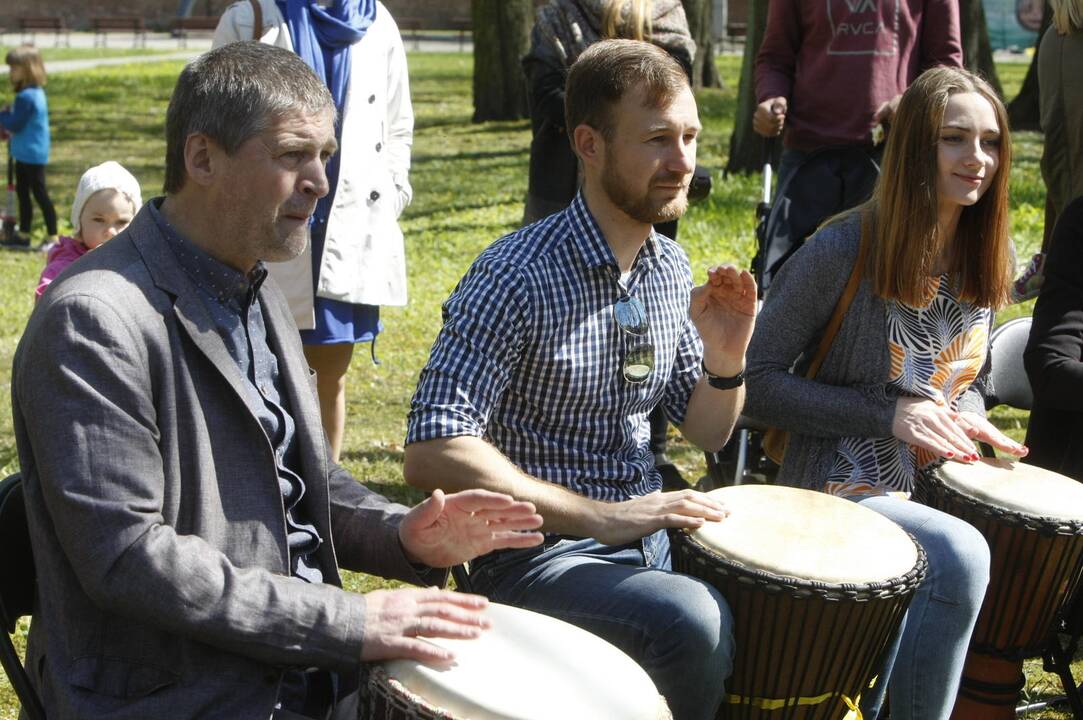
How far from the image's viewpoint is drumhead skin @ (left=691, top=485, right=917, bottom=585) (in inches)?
107

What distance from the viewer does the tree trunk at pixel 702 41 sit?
16.4 metres

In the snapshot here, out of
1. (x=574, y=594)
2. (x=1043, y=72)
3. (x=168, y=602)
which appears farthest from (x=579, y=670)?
(x=1043, y=72)

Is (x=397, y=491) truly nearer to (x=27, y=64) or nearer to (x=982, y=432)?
(x=982, y=432)

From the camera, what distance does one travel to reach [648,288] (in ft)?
10.4

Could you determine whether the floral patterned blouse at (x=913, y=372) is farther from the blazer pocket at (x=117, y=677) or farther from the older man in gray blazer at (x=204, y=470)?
the blazer pocket at (x=117, y=677)

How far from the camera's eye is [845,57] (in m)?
5.40

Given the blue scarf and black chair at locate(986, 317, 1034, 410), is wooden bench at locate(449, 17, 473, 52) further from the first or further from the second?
black chair at locate(986, 317, 1034, 410)

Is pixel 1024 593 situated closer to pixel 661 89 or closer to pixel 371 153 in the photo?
pixel 661 89

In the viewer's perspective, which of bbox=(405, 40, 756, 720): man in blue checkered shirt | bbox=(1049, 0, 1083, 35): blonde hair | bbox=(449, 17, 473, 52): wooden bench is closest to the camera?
bbox=(405, 40, 756, 720): man in blue checkered shirt

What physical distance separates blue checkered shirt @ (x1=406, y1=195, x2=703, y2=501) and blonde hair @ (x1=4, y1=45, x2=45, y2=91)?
1032 centimetres

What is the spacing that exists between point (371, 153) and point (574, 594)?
2.23m

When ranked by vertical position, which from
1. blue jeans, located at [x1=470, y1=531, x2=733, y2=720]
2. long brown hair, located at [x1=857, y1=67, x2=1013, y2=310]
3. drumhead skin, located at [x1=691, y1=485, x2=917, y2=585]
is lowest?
blue jeans, located at [x1=470, y1=531, x2=733, y2=720]

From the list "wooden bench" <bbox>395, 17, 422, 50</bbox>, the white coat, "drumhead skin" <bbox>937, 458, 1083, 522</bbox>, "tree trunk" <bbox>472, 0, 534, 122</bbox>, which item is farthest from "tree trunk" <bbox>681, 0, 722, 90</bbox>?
"wooden bench" <bbox>395, 17, 422, 50</bbox>

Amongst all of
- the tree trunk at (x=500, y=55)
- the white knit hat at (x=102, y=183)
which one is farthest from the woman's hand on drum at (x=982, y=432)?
the tree trunk at (x=500, y=55)
